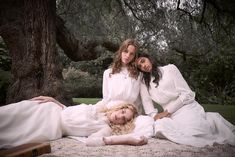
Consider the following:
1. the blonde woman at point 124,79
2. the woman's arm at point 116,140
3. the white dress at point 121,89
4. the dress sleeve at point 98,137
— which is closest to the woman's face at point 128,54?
the blonde woman at point 124,79

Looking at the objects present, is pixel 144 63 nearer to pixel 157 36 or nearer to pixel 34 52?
pixel 157 36

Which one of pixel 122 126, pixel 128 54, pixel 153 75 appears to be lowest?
pixel 122 126

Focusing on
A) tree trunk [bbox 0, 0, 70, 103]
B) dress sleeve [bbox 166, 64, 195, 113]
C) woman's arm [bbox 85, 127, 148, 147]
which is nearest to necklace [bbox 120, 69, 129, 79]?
dress sleeve [bbox 166, 64, 195, 113]

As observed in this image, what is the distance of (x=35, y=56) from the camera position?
4.31m

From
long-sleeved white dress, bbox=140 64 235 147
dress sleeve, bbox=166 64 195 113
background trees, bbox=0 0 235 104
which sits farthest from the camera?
background trees, bbox=0 0 235 104

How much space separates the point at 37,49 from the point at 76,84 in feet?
3.07

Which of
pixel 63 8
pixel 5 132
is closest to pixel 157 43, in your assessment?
pixel 63 8

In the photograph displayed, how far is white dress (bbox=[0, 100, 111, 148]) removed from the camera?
2.69 m

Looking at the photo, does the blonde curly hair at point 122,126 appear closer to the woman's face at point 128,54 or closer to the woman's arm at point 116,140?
the woman's arm at point 116,140

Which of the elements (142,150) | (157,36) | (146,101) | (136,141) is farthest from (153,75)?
(157,36)

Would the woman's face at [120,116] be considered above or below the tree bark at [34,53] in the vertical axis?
below

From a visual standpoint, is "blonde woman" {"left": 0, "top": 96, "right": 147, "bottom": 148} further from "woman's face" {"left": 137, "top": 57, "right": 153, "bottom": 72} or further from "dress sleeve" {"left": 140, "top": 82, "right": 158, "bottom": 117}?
"woman's face" {"left": 137, "top": 57, "right": 153, "bottom": 72}

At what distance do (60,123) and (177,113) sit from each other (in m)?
1.13

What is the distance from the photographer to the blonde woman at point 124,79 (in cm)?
349
